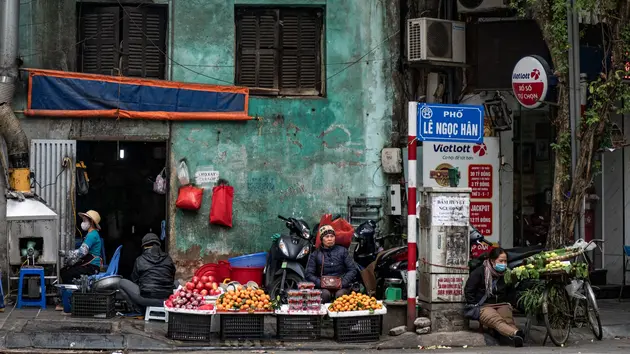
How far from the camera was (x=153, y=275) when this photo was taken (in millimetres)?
14578

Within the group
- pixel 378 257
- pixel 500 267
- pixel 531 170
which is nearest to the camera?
pixel 500 267

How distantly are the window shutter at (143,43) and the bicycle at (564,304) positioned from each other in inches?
297

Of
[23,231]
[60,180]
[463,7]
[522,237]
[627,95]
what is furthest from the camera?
[522,237]

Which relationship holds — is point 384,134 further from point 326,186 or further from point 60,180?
point 60,180

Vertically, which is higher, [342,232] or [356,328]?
[342,232]

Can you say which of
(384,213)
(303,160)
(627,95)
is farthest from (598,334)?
(303,160)

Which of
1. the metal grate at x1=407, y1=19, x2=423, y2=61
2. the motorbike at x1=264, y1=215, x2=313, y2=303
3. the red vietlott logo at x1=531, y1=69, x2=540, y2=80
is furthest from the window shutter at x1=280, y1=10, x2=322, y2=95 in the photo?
the red vietlott logo at x1=531, y1=69, x2=540, y2=80

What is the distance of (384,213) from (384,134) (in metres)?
1.36

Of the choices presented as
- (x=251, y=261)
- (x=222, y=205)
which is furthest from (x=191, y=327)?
(x=222, y=205)

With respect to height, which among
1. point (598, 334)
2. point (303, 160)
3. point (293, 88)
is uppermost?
point (293, 88)

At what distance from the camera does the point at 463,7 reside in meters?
17.5

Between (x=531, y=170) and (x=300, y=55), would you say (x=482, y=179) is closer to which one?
(x=531, y=170)

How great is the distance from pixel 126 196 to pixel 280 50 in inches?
188

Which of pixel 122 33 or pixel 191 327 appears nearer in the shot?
pixel 191 327
